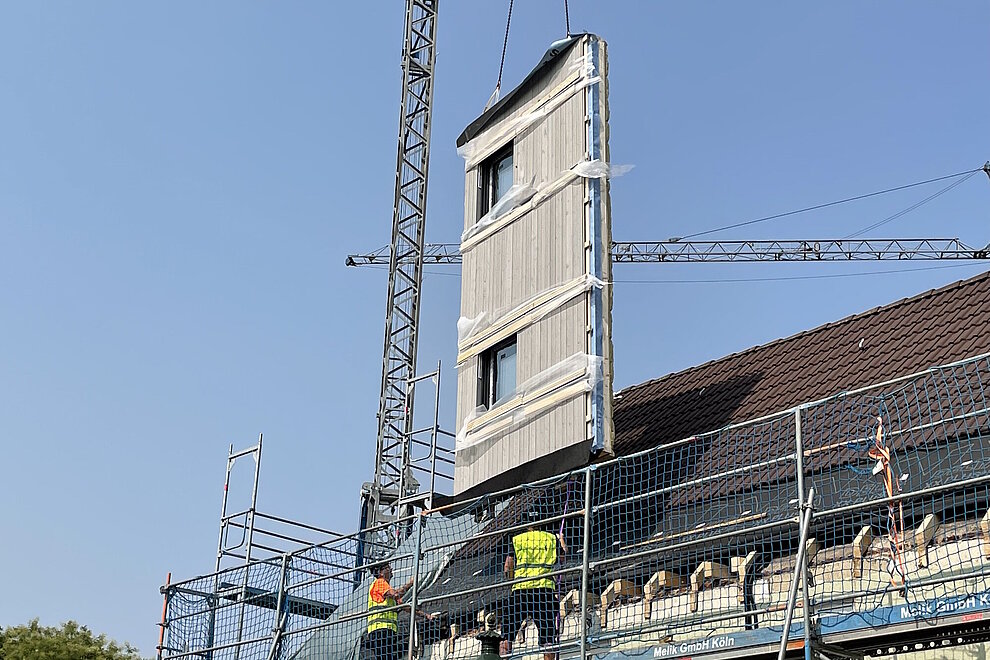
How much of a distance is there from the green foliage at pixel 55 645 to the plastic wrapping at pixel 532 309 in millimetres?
18281

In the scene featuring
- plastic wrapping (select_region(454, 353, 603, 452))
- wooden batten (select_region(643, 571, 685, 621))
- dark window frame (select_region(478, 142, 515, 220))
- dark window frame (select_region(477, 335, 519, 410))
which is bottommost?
wooden batten (select_region(643, 571, 685, 621))

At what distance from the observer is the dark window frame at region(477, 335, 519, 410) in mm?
18359

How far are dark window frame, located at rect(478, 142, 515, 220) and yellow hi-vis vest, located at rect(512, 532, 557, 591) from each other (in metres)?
7.06

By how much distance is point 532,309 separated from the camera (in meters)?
17.6

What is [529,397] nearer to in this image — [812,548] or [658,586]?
[658,586]

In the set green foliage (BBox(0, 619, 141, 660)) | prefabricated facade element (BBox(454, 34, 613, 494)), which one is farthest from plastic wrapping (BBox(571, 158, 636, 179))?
green foliage (BBox(0, 619, 141, 660))

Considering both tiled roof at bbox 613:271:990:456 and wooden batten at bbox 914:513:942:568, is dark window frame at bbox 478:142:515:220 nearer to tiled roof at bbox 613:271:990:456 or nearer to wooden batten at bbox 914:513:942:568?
tiled roof at bbox 613:271:990:456

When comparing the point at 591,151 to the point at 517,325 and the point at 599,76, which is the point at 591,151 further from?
the point at 517,325

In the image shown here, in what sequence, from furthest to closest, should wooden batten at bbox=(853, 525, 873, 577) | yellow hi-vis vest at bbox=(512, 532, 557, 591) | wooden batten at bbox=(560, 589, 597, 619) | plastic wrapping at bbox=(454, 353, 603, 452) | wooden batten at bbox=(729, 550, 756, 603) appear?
plastic wrapping at bbox=(454, 353, 603, 452)
wooden batten at bbox=(560, 589, 597, 619)
yellow hi-vis vest at bbox=(512, 532, 557, 591)
wooden batten at bbox=(729, 550, 756, 603)
wooden batten at bbox=(853, 525, 873, 577)

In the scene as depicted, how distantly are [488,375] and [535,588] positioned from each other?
5146 mm

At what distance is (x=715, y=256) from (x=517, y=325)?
51.6m

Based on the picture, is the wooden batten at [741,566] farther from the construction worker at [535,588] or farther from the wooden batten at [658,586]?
the construction worker at [535,588]

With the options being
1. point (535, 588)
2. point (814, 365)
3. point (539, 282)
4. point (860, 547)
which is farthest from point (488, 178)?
point (860, 547)

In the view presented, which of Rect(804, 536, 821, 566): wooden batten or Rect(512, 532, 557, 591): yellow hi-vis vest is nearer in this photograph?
Rect(804, 536, 821, 566): wooden batten
